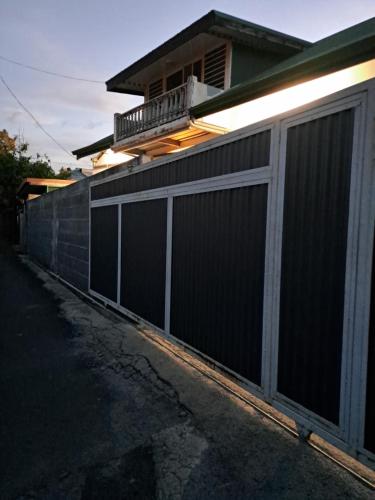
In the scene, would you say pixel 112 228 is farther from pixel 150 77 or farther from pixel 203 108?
pixel 150 77

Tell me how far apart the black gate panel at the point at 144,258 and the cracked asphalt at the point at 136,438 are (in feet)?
2.86

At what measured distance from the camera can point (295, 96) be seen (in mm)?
7426

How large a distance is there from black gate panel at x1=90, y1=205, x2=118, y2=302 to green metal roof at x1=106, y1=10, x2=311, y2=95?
613 cm

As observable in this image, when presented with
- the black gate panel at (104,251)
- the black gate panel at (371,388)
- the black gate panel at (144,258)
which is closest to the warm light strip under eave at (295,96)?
the black gate panel at (144,258)

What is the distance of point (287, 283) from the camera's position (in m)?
3.06

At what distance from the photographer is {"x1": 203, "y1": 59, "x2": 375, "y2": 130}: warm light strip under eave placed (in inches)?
251

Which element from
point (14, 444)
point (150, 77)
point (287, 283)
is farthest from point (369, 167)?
point (150, 77)

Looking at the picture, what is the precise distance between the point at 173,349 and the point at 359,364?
10.8ft

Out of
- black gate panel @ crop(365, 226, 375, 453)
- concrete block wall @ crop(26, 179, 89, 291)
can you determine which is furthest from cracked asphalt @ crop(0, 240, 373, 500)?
concrete block wall @ crop(26, 179, 89, 291)

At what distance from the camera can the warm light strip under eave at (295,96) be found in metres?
6.36

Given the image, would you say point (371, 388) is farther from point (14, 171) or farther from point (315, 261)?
point (14, 171)

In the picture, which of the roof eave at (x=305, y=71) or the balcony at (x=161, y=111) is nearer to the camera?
the roof eave at (x=305, y=71)

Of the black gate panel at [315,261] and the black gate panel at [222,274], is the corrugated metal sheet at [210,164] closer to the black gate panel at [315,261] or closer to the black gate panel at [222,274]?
the black gate panel at [222,274]

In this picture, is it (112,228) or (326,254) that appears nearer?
(326,254)
